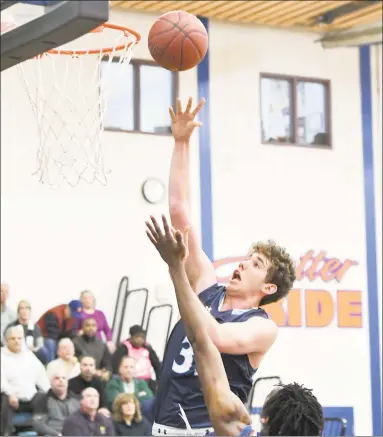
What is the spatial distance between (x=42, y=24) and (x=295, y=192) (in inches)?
464

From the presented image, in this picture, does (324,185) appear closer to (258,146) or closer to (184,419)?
(258,146)

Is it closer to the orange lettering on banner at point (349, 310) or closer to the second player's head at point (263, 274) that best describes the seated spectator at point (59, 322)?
the orange lettering on banner at point (349, 310)

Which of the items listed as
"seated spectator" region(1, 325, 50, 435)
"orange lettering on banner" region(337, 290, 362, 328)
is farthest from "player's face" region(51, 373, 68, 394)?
"orange lettering on banner" region(337, 290, 362, 328)

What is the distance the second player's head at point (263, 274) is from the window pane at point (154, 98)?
9987 mm

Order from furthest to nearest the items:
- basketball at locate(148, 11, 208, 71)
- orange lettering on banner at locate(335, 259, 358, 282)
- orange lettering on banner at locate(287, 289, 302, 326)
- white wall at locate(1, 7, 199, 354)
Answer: orange lettering on banner at locate(335, 259, 358, 282), orange lettering on banner at locate(287, 289, 302, 326), white wall at locate(1, 7, 199, 354), basketball at locate(148, 11, 208, 71)

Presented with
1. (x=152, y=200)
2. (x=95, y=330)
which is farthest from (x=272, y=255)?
(x=152, y=200)

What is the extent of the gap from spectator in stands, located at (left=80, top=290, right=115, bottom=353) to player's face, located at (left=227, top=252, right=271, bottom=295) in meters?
8.44

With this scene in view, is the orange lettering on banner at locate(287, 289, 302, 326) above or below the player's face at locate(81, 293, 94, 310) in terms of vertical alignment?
below

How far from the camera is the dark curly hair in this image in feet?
11.8

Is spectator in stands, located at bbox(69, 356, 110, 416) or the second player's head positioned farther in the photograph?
spectator in stands, located at bbox(69, 356, 110, 416)

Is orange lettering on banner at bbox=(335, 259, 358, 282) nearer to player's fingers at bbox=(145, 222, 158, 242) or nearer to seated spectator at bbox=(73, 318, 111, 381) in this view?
seated spectator at bbox=(73, 318, 111, 381)

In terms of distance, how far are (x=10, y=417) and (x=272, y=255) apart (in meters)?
7.22

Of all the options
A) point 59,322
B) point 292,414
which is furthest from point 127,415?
point 292,414

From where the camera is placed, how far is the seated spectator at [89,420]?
11.3 meters
